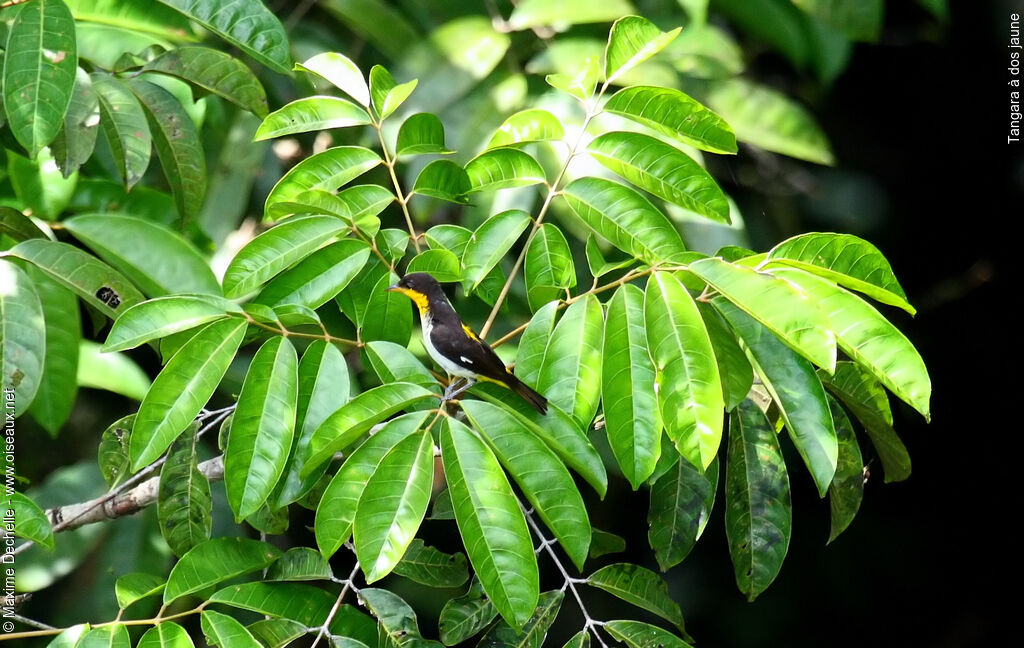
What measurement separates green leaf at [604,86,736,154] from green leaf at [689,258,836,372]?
1.30 ft

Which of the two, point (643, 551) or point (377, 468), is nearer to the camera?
point (377, 468)

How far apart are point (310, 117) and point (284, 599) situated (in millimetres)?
→ 1008

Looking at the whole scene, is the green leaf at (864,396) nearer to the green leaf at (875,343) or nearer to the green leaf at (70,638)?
the green leaf at (875,343)

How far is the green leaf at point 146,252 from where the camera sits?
101 inches

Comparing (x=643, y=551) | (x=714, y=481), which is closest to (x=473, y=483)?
(x=714, y=481)

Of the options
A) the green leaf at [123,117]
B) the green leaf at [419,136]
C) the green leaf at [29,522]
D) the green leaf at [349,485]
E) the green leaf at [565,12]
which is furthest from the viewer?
the green leaf at [565,12]

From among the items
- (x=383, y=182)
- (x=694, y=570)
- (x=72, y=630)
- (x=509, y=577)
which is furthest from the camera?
(x=694, y=570)

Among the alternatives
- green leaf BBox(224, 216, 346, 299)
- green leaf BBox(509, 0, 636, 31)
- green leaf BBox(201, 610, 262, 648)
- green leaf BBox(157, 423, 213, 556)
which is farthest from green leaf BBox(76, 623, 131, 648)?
green leaf BBox(509, 0, 636, 31)

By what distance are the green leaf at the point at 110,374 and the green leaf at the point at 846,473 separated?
219cm

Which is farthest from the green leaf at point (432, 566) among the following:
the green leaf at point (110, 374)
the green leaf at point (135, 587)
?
the green leaf at point (110, 374)

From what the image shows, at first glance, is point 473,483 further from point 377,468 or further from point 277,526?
point 277,526

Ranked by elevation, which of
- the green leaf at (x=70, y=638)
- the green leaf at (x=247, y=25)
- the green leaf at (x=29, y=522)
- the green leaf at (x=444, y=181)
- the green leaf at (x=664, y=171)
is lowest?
the green leaf at (x=70, y=638)

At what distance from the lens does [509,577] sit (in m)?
1.61

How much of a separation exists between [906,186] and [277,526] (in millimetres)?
3830
